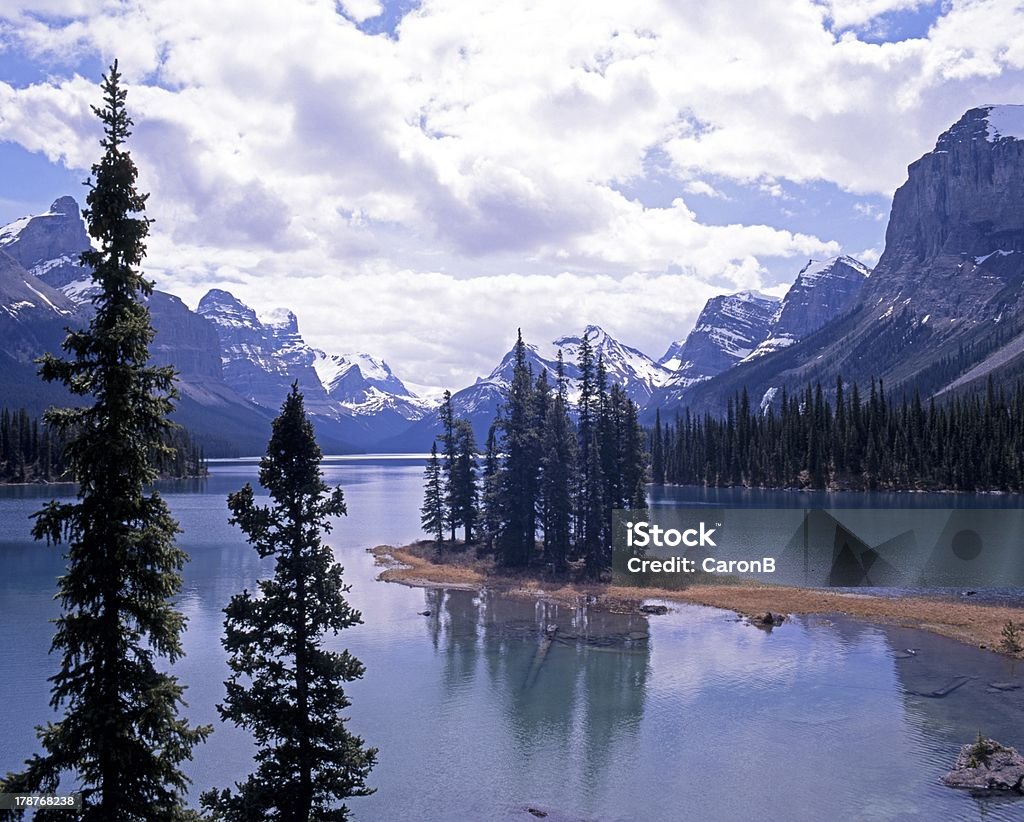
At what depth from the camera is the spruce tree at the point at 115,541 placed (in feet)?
56.0

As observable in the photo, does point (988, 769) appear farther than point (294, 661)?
Yes

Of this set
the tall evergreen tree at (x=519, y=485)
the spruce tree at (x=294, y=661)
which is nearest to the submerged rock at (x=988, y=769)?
the spruce tree at (x=294, y=661)

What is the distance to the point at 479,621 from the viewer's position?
65.2 metres

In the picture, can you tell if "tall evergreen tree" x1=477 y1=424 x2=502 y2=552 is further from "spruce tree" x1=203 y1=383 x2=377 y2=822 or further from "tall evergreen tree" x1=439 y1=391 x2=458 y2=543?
"spruce tree" x1=203 y1=383 x2=377 y2=822

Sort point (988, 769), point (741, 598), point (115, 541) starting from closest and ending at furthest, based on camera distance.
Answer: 1. point (115, 541)
2. point (988, 769)
3. point (741, 598)

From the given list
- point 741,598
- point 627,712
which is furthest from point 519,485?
point 627,712

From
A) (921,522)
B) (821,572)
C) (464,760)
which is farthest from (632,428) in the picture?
(921,522)

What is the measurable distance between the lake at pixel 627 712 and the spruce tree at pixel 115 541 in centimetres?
1554

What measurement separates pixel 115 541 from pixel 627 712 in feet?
105

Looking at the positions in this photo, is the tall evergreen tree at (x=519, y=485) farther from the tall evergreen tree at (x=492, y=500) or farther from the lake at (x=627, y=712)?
the lake at (x=627, y=712)

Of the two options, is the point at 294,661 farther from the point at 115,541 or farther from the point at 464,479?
the point at 464,479

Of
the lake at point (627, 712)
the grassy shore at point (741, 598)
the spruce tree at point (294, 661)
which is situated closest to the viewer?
the spruce tree at point (294, 661)

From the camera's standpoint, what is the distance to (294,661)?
23.5 metres

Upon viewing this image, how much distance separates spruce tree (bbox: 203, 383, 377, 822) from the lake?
889cm
